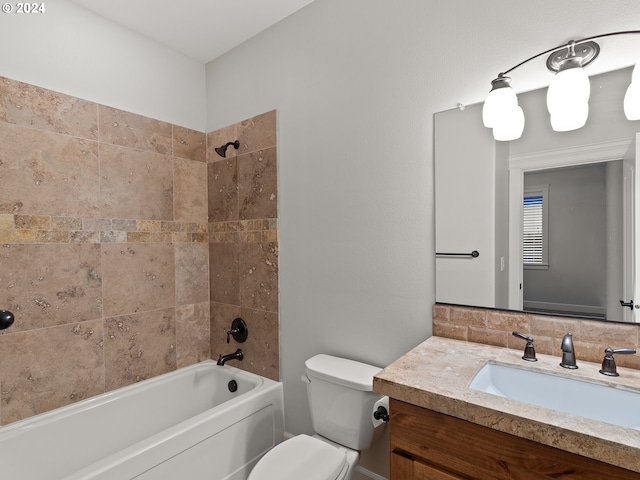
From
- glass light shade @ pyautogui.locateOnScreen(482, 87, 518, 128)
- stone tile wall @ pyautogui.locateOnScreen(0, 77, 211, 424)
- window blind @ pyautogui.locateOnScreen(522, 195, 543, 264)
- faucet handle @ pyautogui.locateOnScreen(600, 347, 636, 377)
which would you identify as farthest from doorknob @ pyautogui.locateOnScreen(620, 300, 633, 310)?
stone tile wall @ pyautogui.locateOnScreen(0, 77, 211, 424)

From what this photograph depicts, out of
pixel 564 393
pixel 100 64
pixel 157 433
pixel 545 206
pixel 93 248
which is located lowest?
pixel 157 433

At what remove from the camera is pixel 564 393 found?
1053mm

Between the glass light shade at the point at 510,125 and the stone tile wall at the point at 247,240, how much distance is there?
1247mm

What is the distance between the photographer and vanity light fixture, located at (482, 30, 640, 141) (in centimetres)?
112

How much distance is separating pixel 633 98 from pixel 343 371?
1471 mm

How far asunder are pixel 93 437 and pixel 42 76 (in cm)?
191

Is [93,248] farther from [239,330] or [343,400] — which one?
[343,400]

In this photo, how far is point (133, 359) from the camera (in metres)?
2.09

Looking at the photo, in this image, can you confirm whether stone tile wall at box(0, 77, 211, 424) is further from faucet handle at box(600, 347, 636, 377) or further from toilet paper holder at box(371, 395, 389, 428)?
faucet handle at box(600, 347, 636, 377)

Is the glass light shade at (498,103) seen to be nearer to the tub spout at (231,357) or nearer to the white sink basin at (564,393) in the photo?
the white sink basin at (564,393)

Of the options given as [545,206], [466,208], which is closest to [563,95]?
[545,206]

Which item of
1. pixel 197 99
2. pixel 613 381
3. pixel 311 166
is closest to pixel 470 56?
pixel 311 166

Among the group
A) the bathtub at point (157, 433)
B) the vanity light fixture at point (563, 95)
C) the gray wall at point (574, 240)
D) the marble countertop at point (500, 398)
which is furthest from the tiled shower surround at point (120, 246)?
the gray wall at point (574, 240)

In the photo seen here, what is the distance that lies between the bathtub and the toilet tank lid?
1.68 ft
